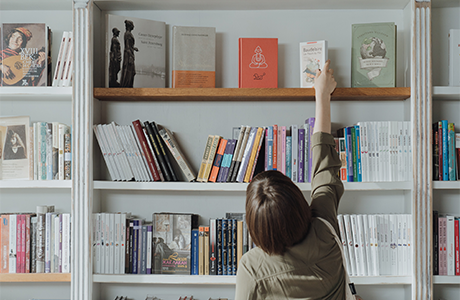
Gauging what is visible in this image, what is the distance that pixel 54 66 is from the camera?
1988 millimetres

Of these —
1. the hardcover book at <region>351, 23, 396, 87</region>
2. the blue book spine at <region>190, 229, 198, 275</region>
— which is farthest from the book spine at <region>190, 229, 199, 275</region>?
the hardcover book at <region>351, 23, 396, 87</region>

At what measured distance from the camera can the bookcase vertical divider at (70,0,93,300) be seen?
1.78m

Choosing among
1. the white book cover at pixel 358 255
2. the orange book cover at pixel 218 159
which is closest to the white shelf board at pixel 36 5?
the orange book cover at pixel 218 159

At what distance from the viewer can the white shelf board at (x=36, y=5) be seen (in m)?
1.92

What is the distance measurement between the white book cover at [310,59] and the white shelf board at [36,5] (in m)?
1.35

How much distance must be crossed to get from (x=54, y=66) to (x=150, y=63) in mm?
600

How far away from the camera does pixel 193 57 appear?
1.86 meters

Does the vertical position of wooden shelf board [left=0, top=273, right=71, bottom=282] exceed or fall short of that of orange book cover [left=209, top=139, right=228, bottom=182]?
it falls short

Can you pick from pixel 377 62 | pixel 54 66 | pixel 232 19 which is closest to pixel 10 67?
pixel 54 66

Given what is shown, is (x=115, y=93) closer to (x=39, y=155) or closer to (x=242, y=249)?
(x=39, y=155)

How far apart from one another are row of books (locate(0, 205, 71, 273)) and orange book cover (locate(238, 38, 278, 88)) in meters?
1.24

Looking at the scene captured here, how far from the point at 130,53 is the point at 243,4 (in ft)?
2.29

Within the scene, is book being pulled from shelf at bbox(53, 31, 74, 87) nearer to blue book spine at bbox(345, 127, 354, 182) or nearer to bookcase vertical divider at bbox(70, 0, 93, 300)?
bookcase vertical divider at bbox(70, 0, 93, 300)

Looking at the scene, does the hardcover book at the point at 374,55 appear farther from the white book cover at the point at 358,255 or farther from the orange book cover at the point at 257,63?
the white book cover at the point at 358,255
